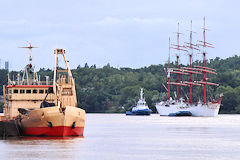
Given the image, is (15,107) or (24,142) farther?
(15,107)

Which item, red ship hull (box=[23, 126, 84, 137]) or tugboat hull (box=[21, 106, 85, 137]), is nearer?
tugboat hull (box=[21, 106, 85, 137])

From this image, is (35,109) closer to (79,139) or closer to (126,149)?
(79,139)

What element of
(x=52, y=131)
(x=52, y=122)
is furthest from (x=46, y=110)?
(x=52, y=131)

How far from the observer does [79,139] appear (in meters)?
71.6

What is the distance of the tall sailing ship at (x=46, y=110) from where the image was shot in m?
69.4

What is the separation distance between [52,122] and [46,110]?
179 centimetres

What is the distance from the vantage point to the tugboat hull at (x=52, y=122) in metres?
69.0

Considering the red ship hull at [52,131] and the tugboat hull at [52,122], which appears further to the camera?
the red ship hull at [52,131]

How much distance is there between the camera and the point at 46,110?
2707 inches

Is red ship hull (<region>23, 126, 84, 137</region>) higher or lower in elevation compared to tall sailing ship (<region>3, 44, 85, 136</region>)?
lower

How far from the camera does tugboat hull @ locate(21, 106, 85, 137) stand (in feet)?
226

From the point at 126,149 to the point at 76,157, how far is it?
379 inches

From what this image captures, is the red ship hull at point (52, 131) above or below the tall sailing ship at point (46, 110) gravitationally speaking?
below

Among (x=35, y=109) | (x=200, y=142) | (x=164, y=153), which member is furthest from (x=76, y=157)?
(x=200, y=142)
